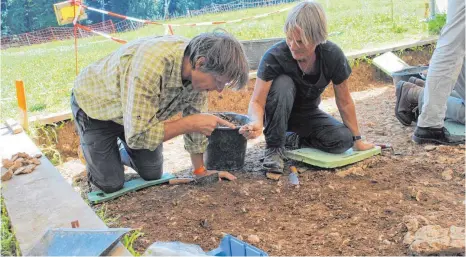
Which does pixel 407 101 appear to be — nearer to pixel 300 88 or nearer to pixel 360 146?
pixel 360 146

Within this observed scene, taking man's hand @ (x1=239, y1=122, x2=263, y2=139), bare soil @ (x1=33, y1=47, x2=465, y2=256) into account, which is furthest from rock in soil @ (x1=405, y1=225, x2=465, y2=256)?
man's hand @ (x1=239, y1=122, x2=263, y2=139)

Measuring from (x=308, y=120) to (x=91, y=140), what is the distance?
1532mm

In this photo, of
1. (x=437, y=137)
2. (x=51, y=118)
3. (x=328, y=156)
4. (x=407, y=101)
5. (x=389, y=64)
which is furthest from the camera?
(x=389, y=64)

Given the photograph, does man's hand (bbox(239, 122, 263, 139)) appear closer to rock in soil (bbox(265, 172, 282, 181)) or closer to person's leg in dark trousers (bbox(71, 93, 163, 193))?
rock in soil (bbox(265, 172, 282, 181))

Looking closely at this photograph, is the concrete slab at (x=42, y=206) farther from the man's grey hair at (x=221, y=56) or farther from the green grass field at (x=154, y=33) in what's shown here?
the green grass field at (x=154, y=33)

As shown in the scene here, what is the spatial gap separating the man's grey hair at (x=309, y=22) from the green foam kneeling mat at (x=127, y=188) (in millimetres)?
1280

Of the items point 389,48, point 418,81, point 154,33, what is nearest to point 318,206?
point 418,81

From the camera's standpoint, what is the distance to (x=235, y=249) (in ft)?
6.42

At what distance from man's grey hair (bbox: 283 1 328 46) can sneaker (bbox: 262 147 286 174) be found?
0.80 m

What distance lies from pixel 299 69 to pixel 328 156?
64 centimetres

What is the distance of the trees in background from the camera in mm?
7340

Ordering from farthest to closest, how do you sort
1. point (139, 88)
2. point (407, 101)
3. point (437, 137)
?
point (407, 101), point (437, 137), point (139, 88)

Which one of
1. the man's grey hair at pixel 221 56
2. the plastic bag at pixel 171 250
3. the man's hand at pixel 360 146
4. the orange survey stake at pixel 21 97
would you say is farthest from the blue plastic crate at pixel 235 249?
the orange survey stake at pixel 21 97

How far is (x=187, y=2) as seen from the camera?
7.93 meters
